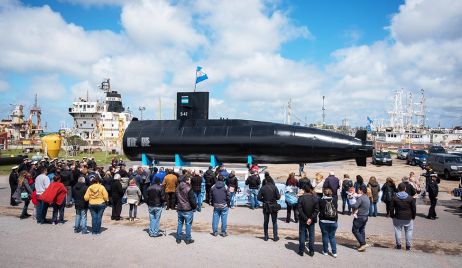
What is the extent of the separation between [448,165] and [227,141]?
750 inches

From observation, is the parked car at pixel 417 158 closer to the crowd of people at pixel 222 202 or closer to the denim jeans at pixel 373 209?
the crowd of people at pixel 222 202

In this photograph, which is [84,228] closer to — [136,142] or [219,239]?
[219,239]

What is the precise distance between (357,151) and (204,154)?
8.83 metres

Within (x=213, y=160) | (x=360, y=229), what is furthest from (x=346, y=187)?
(x=213, y=160)

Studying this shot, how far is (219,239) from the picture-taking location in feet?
30.7

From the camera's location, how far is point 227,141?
19234mm

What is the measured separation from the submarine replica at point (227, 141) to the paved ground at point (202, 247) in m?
6.19

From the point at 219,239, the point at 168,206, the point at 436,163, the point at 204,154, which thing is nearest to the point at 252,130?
the point at 204,154

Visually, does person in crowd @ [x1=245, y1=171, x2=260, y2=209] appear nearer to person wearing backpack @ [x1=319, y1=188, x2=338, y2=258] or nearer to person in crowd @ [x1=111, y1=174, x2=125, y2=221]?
person in crowd @ [x1=111, y1=174, x2=125, y2=221]

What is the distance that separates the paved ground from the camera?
7.60 metres

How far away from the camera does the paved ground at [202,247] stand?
24.9ft

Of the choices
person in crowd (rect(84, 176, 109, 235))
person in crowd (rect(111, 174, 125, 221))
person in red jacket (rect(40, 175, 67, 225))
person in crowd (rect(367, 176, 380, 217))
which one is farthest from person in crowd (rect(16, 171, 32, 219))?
person in crowd (rect(367, 176, 380, 217))

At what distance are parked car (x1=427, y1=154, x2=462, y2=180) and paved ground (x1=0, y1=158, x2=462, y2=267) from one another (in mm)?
16122

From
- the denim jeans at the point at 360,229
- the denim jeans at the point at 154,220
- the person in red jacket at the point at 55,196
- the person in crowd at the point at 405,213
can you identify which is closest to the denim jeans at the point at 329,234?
the denim jeans at the point at 360,229
